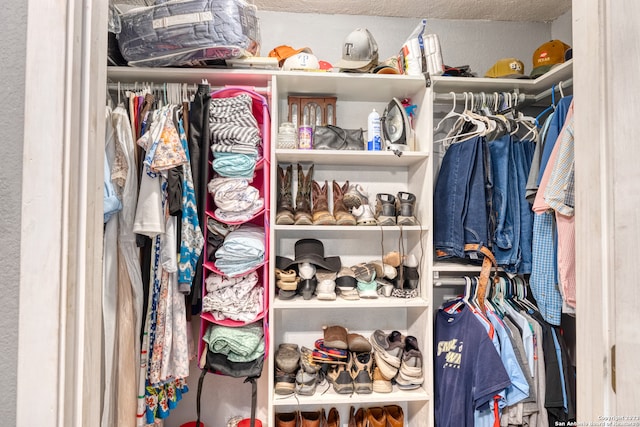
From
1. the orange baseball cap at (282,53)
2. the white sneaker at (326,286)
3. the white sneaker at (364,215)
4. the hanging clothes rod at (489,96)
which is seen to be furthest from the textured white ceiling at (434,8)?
the white sneaker at (326,286)

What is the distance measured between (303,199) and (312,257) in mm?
293

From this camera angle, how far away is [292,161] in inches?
76.0

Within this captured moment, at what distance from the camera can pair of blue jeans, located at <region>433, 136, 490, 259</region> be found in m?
1.68

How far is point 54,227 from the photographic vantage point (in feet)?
1.53

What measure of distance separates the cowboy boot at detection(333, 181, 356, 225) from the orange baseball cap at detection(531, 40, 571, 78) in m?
1.12

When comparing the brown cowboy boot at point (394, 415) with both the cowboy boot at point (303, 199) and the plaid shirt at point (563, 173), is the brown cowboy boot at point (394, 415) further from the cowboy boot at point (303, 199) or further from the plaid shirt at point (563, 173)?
the plaid shirt at point (563, 173)

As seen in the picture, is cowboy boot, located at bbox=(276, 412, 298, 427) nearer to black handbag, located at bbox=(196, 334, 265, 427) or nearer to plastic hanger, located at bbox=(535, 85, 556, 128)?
black handbag, located at bbox=(196, 334, 265, 427)

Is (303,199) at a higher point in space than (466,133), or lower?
lower

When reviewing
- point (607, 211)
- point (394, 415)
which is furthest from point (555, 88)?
point (394, 415)

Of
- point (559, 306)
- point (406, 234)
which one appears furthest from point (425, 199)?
point (559, 306)

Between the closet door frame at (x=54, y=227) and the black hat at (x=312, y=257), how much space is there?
1.28 metres

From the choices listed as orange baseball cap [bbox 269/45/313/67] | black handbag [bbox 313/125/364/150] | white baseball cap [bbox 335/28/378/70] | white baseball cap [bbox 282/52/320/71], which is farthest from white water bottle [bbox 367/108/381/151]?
orange baseball cap [bbox 269/45/313/67]

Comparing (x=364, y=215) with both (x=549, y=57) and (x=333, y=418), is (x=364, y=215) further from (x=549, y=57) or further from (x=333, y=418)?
(x=549, y=57)

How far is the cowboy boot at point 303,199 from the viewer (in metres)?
1.70
